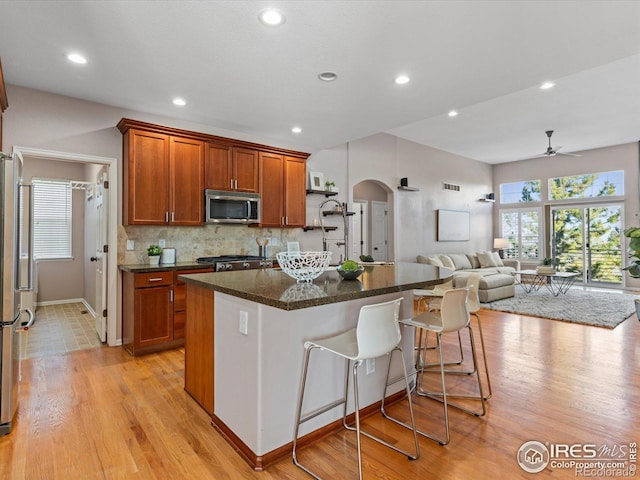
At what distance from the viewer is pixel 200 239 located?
464 centimetres

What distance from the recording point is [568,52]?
2.82 m

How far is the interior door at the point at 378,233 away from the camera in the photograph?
776 cm

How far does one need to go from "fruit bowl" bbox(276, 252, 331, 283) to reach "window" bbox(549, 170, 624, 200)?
8983mm

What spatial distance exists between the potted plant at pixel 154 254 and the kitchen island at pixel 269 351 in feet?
5.75

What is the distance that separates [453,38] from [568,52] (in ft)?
3.33

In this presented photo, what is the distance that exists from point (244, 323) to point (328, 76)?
2453 millimetres

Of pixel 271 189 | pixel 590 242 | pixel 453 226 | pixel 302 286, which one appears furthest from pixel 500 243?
pixel 302 286

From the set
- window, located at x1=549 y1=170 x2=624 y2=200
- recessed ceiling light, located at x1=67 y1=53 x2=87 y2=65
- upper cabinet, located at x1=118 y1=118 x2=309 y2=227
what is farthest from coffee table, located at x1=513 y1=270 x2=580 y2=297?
recessed ceiling light, located at x1=67 y1=53 x2=87 y2=65

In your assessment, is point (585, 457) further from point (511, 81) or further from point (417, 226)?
point (417, 226)

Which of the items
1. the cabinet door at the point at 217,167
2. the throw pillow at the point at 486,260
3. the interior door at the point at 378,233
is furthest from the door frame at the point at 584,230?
the cabinet door at the point at 217,167

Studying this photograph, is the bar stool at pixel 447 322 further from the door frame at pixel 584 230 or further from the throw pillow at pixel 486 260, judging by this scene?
the door frame at pixel 584 230

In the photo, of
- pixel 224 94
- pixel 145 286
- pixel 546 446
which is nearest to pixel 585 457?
pixel 546 446

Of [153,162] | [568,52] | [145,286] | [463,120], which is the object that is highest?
[463,120]

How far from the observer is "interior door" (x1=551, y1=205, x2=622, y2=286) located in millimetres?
8109
